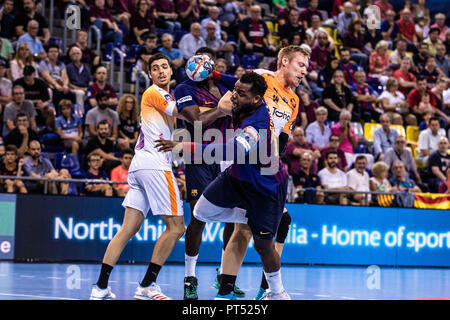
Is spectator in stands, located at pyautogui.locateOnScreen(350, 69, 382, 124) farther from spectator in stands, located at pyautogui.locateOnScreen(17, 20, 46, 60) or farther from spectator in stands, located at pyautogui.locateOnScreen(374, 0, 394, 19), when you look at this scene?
spectator in stands, located at pyautogui.locateOnScreen(17, 20, 46, 60)

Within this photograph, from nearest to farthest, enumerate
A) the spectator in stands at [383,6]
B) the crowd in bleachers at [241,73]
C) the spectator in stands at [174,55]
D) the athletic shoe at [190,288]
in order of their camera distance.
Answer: the athletic shoe at [190,288], the crowd in bleachers at [241,73], the spectator in stands at [174,55], the spectator in stands at [383,6]

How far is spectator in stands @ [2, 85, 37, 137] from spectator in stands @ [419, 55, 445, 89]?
1230 cm

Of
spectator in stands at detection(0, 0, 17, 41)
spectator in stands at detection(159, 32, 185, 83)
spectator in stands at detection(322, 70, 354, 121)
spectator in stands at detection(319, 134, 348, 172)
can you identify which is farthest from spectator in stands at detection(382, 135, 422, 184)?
spectator in stands at detection(0, 0, 17, 41)

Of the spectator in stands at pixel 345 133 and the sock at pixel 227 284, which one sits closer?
the sock at pixel 227 284

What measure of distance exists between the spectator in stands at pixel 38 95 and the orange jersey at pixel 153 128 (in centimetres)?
735

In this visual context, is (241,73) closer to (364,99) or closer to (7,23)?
(364,99)

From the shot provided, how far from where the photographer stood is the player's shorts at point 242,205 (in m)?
7.27

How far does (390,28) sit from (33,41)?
12.0 m

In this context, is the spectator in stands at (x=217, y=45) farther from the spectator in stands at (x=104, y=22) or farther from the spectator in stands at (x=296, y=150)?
the spectator in stands at (x=296, y=150)

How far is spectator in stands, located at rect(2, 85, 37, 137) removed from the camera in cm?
1481

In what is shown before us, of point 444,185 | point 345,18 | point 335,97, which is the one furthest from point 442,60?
point 444,185

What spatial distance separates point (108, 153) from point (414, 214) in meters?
5.98

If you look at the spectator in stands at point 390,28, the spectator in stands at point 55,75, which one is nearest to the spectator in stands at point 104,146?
the spectator in stands at point 55,75
